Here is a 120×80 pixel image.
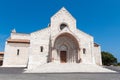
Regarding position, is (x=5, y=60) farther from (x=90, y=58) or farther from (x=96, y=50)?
(x=96, y=50)

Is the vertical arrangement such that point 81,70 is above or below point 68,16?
below

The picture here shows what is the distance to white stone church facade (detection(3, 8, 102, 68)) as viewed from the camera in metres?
30.2

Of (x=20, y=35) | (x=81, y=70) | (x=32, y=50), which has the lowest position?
(x=81, y=70)

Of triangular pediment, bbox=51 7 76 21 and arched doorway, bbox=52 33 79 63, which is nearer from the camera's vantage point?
arched doorway, bbox=52 33 79 63

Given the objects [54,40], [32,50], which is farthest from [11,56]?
[54,40]

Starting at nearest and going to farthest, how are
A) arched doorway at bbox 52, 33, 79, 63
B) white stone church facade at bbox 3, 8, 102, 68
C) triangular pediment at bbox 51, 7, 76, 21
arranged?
white stone church facade at bbox 3, 8, 102, 68, arched doorway at bbox 52, 33, 79, 63, triangular pediment at bbox 51, 7, 76, 21

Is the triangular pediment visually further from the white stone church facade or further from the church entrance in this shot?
the church entrance

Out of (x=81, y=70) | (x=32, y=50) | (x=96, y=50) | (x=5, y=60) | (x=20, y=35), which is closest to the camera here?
(x=81, y=70)

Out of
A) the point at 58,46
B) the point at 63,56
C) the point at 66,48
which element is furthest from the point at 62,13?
the point at 63,56

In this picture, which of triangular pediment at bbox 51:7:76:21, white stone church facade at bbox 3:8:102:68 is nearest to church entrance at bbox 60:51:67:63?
white stone church facade at bbox 3:8:102:68

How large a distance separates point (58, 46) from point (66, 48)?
177cm

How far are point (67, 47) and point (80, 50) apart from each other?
2.80m

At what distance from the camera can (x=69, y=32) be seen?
3059 centimetres

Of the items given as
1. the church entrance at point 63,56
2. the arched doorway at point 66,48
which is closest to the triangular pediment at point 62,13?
the arched doorway at point 66,48
